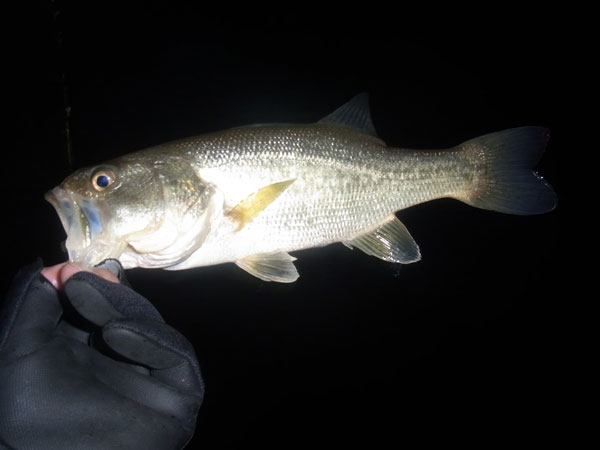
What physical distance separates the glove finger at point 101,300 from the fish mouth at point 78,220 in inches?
5.2

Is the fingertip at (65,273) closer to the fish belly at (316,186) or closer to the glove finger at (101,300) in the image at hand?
the glove finger at (101,300)

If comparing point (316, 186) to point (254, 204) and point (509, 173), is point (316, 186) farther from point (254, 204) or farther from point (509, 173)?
point (509, 173)

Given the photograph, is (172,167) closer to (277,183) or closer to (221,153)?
(221,153)

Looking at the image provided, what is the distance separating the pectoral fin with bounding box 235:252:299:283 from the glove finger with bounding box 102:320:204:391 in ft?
0.98

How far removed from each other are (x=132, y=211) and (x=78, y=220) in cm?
12

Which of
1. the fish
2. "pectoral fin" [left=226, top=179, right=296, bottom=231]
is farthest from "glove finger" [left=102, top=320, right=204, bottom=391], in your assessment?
"pectoral fin" [left=226, top=179, right=296, bottom=231]

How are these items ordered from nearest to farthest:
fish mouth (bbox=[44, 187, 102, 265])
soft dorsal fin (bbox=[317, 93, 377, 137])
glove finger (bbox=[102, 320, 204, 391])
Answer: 1. glove finger (bbox=[102, 320, 204, 391])
2. fish mouth (bbox=[44, 187, 102, 265])
3. soft dorsal fin (bbox=[317, 93, 377, 137])

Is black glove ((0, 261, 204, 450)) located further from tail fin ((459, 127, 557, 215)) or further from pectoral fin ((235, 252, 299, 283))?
tail fin ((459, 127, 557, 215))

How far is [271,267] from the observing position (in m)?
0.97

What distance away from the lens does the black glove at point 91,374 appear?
64 centimetres

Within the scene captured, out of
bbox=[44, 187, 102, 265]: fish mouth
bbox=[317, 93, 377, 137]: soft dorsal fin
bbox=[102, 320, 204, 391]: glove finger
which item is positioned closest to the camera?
bbox=[102, 320, 204, 391]: glove finger

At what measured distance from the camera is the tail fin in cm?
109

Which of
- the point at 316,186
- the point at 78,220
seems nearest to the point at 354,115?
the point at 316,186

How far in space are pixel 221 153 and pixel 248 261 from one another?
0.32 m
